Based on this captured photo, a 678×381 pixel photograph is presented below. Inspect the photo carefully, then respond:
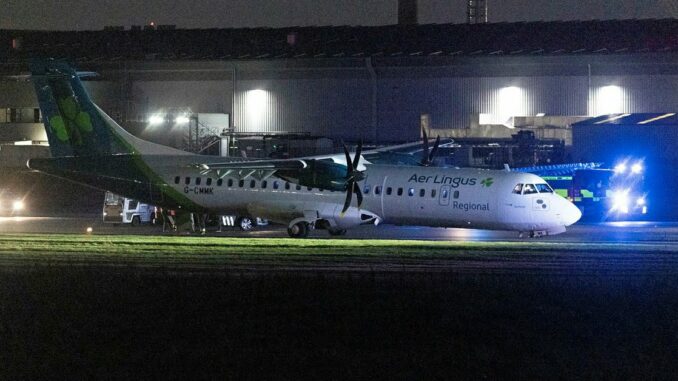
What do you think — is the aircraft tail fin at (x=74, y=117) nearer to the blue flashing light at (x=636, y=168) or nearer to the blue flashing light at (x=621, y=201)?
the blue flashing light at (x=621, y=201)

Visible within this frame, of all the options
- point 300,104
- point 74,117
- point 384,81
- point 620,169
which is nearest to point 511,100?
point 384,81

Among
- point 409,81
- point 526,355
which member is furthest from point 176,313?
point 409,81

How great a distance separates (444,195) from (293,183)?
598cm

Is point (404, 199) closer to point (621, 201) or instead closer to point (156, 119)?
point (621, 201)

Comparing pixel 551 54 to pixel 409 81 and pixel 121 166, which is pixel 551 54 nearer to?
pixel 409 81

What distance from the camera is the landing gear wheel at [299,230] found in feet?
126

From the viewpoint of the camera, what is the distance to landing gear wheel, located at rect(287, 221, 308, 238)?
38297mm

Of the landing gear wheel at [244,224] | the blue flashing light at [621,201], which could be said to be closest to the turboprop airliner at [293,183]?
the landing gear wheel at [244,224]

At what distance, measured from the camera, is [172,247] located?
32.7 meters

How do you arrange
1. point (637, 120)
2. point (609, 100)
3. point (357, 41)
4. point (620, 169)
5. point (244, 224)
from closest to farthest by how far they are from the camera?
1. point (244, 224)
2. point (620, 169)
3. point (637, 120)
4. point (609, 100)
5. point (357, 41)

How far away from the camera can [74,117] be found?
1610 inches

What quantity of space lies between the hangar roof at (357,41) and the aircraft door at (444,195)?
126ft

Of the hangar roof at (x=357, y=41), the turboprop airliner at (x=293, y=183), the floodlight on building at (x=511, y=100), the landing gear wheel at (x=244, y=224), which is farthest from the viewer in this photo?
the hangar roof at (x=357, y=41)

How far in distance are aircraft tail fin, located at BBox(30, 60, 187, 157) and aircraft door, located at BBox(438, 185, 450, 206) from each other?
12577 millimetres
